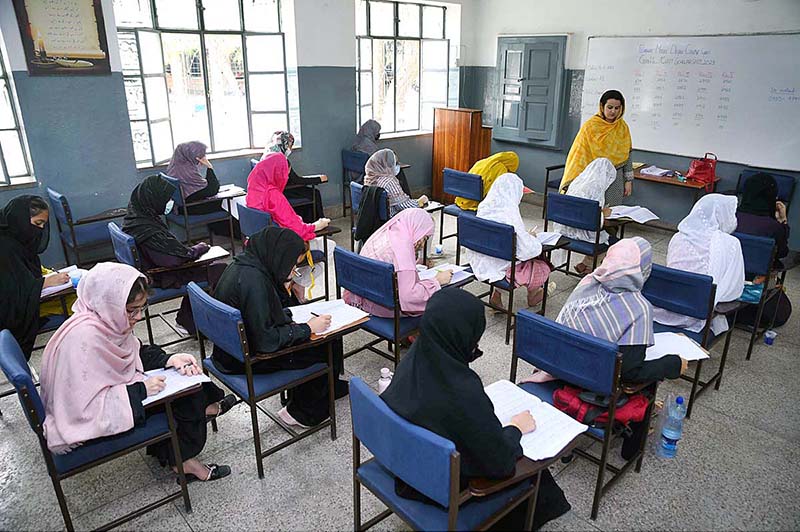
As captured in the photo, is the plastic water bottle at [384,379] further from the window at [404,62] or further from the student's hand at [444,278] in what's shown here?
the window at [404,62]

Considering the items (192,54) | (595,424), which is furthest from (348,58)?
(595,424)

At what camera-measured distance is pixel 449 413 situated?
1.74 metres

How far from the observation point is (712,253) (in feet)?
10.9

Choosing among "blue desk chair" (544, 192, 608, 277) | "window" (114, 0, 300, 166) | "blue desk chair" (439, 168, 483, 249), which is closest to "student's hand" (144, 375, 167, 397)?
"blue desk chair" (544, 192, 608, 277)

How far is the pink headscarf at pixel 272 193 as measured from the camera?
428 cm

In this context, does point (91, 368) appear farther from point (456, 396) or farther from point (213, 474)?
A: point (456, 396)

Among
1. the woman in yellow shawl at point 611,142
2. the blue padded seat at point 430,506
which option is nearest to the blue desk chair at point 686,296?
the blue padded seat at point 430,506

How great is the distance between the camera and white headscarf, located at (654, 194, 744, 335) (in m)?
3.25

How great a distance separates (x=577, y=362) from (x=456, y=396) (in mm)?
782

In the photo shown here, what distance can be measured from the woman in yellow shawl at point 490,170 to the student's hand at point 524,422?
139 inches

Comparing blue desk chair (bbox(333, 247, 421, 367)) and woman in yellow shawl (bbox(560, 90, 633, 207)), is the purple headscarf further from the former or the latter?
woman in yellow shawl (bbox(560, 90, 633, 207))

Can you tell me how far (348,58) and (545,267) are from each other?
13.1 ft

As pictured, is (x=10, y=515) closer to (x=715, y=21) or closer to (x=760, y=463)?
(x=760, y=463)

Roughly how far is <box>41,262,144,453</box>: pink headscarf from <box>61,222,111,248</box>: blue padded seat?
2981mm
